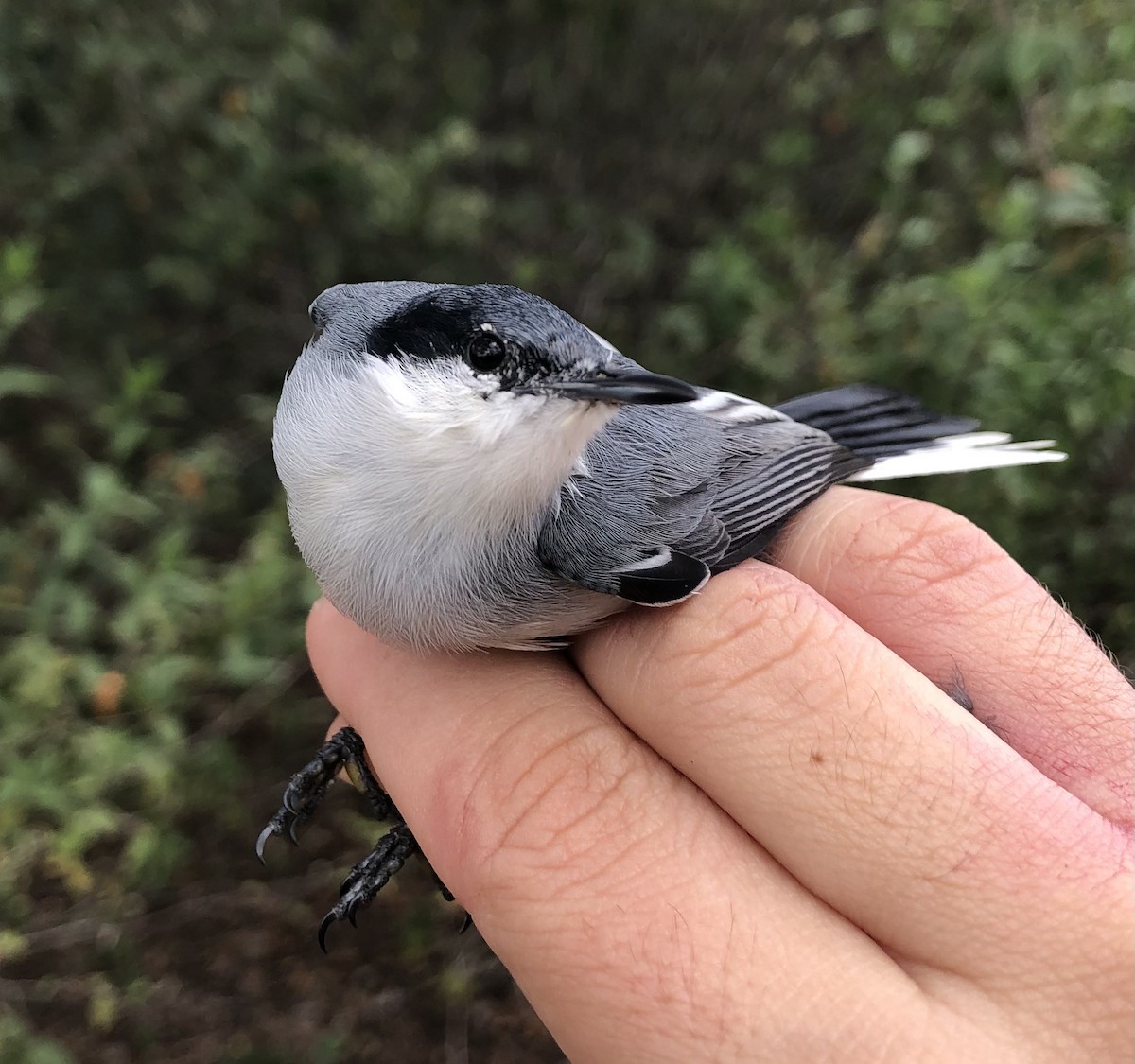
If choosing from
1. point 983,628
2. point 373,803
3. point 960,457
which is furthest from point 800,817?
point 960,457

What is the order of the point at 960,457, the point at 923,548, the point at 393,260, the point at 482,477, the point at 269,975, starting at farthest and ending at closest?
the point at 393,260 < the point at 269,975 < the point at 960,457 < the point at 923,548 < the point at 482,477

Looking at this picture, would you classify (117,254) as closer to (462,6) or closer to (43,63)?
(43,63)

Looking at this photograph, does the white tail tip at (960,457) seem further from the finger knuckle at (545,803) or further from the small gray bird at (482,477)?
the finger knuckle at (545,803)

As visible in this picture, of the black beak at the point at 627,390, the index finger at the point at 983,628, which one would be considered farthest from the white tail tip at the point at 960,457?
the black beak at the point at 627,390

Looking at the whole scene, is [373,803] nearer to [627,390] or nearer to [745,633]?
[745,633]

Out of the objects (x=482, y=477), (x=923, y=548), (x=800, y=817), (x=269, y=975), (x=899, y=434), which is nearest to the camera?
(x=800, y=817)

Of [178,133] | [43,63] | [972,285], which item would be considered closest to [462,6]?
[178,133]
